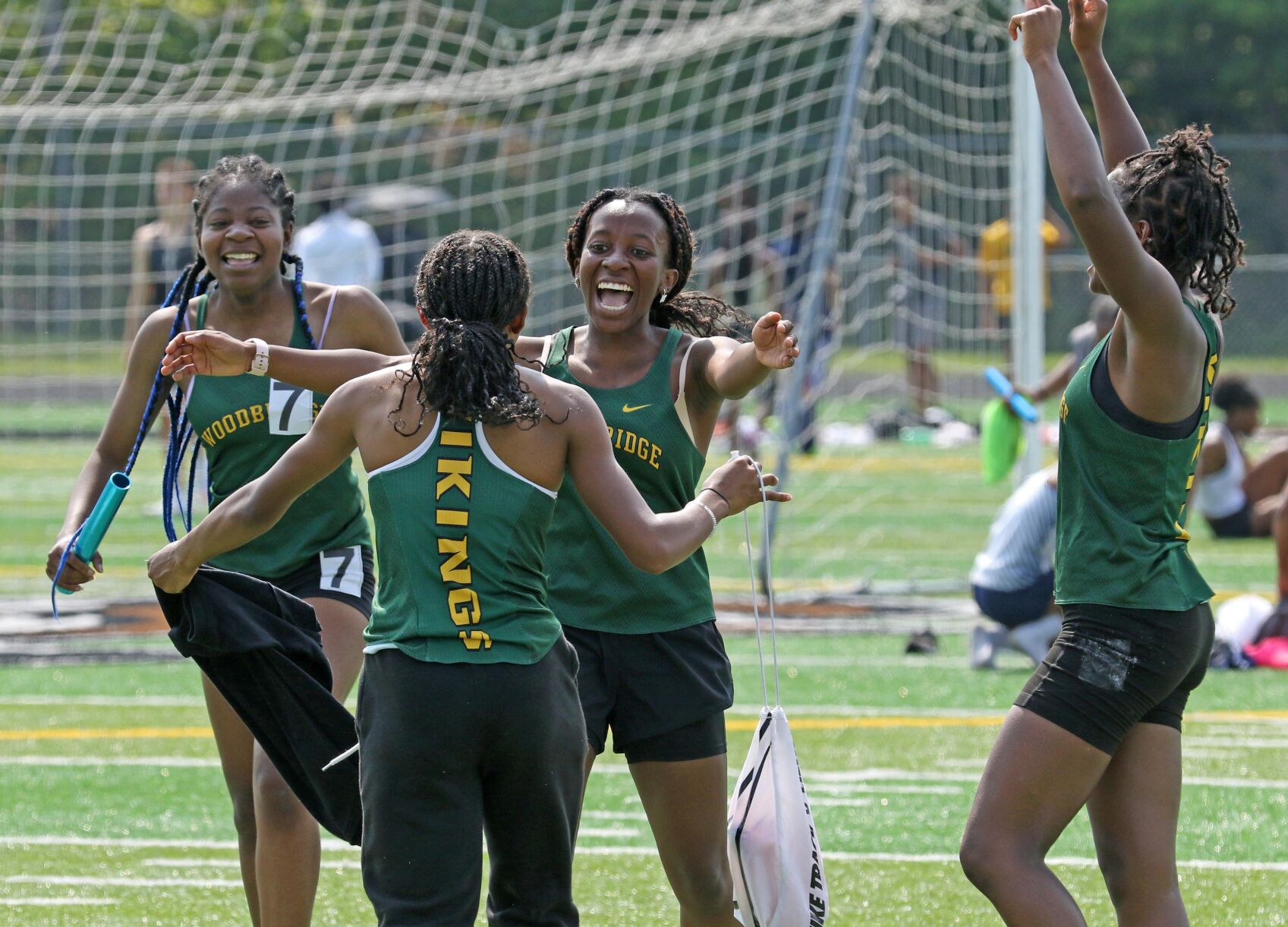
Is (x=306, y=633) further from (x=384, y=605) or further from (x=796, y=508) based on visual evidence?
(x=796, y=508)

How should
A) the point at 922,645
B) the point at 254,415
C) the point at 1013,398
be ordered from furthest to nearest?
the point at 1013,398 < the point at 922,645 < the point at 254,415

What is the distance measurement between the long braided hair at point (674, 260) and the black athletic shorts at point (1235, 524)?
9.68 meters

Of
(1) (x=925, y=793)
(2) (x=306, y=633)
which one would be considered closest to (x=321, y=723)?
(2) (x=306, y=633)

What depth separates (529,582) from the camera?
11.8ft

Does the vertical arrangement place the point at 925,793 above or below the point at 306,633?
below

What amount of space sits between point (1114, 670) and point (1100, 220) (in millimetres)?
899

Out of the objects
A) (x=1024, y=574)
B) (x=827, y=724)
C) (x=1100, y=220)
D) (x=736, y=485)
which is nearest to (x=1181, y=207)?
(x=1100, y=220)

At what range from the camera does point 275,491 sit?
3.71m

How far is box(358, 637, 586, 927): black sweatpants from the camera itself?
347cm

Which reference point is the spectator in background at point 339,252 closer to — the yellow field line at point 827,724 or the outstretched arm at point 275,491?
the yellow field line at point 827,724

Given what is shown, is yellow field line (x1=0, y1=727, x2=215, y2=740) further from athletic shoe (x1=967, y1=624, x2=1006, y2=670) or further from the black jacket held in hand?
athletic shoe (x1=967, y1=624, x2=1006, y2=670)

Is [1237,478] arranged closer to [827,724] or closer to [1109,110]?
[827,724]

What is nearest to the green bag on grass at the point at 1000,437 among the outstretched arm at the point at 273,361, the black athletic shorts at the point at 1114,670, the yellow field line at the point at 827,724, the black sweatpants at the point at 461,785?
the yellow field line at the point at 827,724

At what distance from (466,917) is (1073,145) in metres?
1.83
